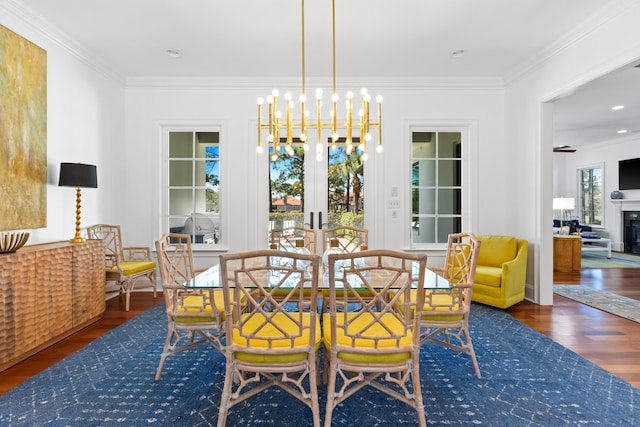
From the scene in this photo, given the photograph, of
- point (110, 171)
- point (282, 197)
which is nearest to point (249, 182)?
point (282, 197)

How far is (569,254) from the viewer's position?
5.95m

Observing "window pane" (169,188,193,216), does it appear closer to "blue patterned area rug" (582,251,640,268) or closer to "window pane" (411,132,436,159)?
"window pane" (411,132,436,159)

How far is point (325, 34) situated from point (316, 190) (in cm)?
197

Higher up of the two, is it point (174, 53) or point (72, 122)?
point (174, 53)

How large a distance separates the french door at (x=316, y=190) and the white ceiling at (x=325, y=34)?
113cm

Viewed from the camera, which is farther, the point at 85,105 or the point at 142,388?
the point at 85,105

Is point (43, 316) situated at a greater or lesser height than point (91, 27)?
lesser

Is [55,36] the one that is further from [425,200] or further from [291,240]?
[425,200]

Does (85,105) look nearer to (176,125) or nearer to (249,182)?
(176,125)

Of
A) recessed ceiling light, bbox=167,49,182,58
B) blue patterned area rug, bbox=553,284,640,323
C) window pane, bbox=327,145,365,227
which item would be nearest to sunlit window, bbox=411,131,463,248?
window pane, bbox=327,145,365,227

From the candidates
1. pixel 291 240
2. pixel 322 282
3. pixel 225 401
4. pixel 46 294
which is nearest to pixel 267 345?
pixel 225 401

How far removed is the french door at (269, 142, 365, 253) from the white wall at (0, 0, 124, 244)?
2070 millimetres

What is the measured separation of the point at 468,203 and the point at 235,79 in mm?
3602

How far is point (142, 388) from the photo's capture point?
2.21 meters
